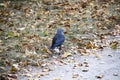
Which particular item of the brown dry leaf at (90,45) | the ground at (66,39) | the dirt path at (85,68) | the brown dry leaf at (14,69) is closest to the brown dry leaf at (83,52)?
the ground at (66,39)

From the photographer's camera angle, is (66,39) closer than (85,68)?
No

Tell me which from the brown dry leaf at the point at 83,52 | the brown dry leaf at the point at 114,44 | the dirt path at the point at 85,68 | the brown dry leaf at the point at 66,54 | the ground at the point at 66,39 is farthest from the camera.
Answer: the brown dry leaf at the point at 114,44

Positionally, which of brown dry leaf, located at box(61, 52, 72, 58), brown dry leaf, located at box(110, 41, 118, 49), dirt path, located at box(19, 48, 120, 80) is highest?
brown dry leaf, located at box(110, 41, 118, 49)

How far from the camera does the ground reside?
7.75 meters

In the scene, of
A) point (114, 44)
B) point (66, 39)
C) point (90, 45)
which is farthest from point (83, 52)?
point (66, 39)

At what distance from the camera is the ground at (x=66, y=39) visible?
7.75 meters

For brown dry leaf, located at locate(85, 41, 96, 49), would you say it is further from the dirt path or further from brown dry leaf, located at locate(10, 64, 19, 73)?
brown dry leaf, located at locate(10, 64, 19, 73)

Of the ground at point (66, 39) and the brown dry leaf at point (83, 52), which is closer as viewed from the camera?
the ground at point (66, 39)

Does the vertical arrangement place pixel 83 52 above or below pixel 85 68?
above

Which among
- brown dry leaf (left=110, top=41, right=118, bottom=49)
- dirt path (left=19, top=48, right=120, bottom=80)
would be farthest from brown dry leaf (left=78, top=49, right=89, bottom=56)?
brown dry leaf (left=110, top=41, right=118, bottom=49)

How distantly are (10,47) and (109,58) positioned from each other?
9.21 ft

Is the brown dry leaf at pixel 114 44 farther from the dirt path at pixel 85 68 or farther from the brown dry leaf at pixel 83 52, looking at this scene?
the brown dry leaf at pixel 83 52

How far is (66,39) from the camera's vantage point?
9.80 m

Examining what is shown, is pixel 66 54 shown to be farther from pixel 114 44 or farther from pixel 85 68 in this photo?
pixel 114 44
